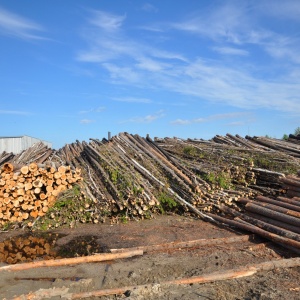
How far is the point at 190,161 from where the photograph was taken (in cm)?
1195

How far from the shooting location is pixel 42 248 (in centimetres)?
772

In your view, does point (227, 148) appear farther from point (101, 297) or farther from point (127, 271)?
point (101, 297)

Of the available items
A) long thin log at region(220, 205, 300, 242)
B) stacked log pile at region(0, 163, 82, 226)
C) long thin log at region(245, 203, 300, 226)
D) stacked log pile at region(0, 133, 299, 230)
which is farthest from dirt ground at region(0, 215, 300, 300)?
stacked log pile at region(0, 133, 299, 230)

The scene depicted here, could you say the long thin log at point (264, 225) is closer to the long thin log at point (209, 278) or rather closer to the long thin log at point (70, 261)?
the long thin log at point (209, 278)

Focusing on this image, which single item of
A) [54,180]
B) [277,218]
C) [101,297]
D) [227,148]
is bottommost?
[101,297]

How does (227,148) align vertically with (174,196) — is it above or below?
above

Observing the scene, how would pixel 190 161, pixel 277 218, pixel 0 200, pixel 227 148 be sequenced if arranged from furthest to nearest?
pixel 227 148 → pixel 190 161 → pixel 0 200 → pixel 277 218

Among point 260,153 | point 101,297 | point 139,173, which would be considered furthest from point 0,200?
point 260,153

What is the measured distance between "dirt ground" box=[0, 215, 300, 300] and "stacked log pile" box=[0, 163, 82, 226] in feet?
2.83

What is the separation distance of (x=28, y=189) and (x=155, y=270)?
4859mm

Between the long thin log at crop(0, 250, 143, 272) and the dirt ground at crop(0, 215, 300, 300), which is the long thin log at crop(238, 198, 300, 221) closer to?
the dirt ground at crop(0, 215, 300, 300)

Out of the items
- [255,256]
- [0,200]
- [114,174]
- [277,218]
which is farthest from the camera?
[114,174]

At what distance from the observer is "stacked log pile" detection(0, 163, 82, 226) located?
941 centimetres

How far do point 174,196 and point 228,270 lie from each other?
4.23 meters
